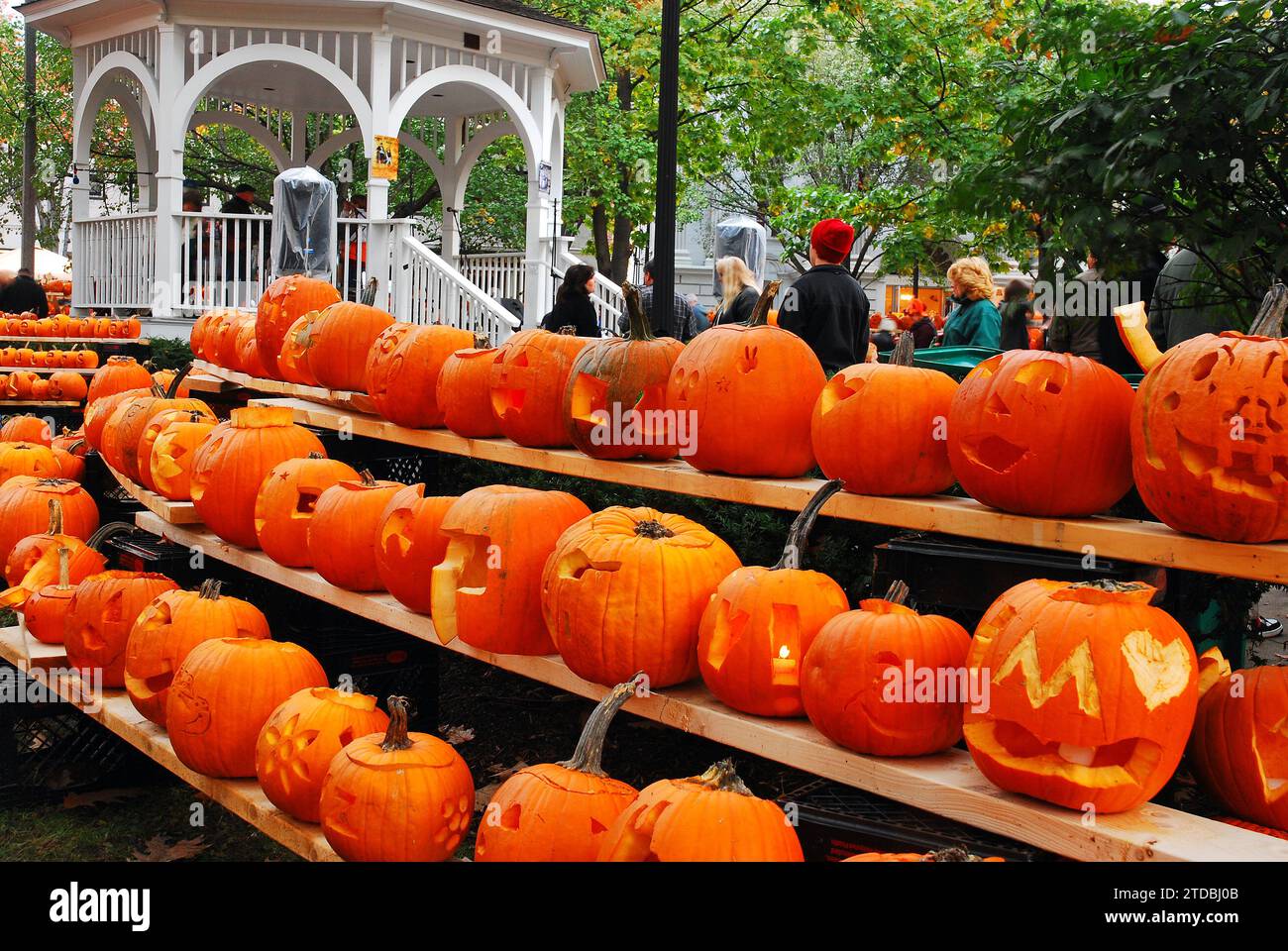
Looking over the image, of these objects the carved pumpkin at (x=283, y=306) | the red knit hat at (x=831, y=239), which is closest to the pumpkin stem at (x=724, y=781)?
the red knit hat at (x=831, y=239)

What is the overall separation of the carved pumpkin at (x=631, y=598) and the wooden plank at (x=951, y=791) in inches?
4.0

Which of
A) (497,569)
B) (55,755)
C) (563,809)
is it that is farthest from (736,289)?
(563,809)

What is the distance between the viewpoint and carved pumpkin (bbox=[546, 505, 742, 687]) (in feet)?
10.1

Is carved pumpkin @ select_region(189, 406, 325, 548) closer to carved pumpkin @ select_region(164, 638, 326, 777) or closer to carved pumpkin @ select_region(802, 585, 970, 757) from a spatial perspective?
carved pumpkin @ select_region(164, 638, 326, 777)

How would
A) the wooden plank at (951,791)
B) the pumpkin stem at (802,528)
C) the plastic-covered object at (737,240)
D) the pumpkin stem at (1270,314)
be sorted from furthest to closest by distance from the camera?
the plastic-covered object at (737,240), the pumpkin stem at (802,528), the pumpkin stem at (1270,314), the wooden plank at (951,791)

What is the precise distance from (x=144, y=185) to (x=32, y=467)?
985cm

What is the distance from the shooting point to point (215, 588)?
433 cm

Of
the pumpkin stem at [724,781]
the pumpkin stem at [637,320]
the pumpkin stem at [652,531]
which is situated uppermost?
the pumpkin stem at [637,320]

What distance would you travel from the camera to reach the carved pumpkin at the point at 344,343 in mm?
5230

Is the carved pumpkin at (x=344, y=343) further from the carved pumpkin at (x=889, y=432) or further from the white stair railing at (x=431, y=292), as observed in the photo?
the white stair railing at (x=431, y=292)

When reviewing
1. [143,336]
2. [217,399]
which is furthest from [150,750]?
[143,336]

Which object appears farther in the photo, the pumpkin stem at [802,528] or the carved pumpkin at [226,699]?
the carved pumpkin at [226,699]

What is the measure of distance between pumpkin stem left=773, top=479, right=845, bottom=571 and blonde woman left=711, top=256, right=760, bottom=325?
401 centimetres

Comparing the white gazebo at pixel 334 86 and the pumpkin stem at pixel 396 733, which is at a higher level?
the white gazebo at pixel 334 86
